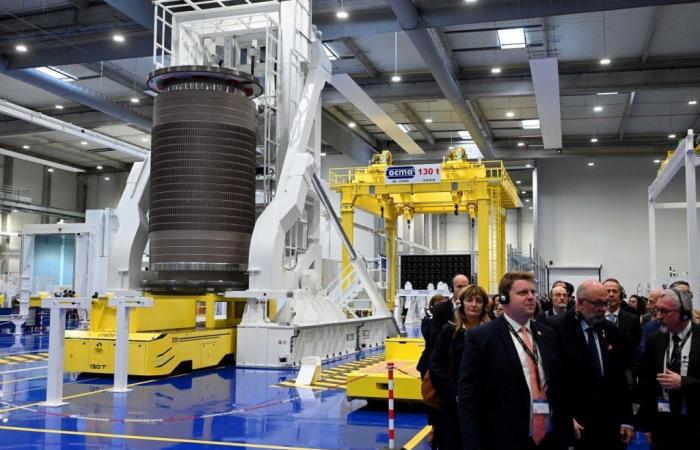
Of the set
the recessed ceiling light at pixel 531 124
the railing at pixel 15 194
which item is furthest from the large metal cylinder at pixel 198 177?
the railing at pixel 15 194

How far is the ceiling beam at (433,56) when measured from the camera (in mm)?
17478

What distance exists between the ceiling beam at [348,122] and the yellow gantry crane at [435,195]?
4.90 meters

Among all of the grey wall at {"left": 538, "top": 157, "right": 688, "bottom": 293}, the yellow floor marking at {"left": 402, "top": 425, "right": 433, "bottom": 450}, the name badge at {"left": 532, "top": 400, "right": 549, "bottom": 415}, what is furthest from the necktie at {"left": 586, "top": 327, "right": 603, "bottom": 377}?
the grey wall at {"left": 538, "top": 157, "right": 688, "bottom": 293}

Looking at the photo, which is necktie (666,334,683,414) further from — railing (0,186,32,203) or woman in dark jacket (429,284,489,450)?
railing (0,186,32,203)

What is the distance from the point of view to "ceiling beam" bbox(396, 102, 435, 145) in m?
30.7

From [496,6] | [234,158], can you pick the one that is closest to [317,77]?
[234,158]

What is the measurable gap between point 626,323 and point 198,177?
8936 millimetres

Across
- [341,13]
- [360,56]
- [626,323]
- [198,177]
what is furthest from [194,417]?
[360,56]

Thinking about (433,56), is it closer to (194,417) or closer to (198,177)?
(198,177)

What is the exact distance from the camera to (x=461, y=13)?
18.0m

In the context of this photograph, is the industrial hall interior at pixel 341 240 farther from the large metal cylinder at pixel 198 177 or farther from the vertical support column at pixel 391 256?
the vertical support column at pixel 391 256

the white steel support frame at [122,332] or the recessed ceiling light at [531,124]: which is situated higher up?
the recessed ceiling light at [531,124]

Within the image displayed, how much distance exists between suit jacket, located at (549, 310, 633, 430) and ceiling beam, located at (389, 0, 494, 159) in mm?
14011

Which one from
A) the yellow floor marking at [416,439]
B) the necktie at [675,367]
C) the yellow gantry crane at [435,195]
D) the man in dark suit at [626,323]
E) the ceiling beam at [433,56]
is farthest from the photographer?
the yellow gantry crane at [435,195]
